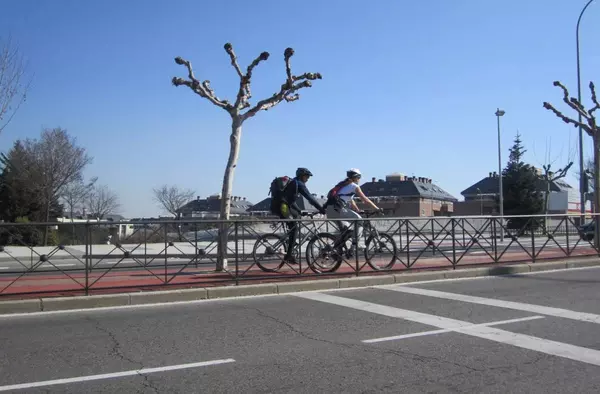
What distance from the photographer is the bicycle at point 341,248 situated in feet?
35.4

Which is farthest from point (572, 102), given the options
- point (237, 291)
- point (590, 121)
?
point (237, 291)

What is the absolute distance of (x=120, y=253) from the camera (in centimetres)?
1011

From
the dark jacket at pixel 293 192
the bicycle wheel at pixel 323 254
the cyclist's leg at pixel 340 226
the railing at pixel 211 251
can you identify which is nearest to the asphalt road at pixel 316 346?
the railing at pixel 211 251

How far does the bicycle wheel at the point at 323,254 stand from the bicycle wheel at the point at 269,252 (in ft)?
1.77

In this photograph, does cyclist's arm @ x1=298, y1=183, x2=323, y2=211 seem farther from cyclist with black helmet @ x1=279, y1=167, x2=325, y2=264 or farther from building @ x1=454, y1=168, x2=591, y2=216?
building @ x1=454, y1=168, x2=591, y2=216

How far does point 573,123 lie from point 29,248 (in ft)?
60.7

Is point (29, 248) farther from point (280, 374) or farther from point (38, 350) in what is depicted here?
point (280, 374)

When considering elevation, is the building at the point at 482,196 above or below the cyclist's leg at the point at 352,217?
above

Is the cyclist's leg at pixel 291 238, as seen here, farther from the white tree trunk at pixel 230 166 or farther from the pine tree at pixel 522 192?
the pine tree at pixel 522 192

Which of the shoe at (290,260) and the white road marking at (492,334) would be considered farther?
the shoe at (290,260)

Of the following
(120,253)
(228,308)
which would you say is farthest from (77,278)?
(228,308)

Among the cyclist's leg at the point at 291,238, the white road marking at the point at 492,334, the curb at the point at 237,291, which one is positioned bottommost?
the white road marking at the point at 492,334

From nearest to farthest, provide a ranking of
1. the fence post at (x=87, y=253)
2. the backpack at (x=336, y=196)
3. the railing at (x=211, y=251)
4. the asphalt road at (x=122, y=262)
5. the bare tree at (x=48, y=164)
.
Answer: the fence post at (x=87, y=253), the railing at (x=211, y=251), the asphalt road at (x=122, y=262), the backpack at (x=336, y=196), the bare tree at (x=48, y=164)

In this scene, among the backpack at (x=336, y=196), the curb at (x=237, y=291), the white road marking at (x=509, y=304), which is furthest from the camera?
the backpack at (x=336, y=196)
